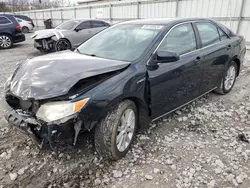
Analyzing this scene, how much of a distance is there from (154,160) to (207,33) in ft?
7.87

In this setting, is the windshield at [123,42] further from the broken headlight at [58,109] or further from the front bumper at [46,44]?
the front bumper at [46,44]

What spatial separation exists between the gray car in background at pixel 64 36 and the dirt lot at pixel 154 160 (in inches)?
221

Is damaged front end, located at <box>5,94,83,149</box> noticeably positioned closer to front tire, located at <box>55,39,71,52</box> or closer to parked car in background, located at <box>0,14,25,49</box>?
front tire, located at <box>55,39,71,52</box>

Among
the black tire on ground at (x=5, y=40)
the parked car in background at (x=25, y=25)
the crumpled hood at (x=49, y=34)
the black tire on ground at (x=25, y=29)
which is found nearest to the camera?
the crumpled hood at (x=49, y=34)

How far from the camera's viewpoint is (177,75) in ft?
9.71

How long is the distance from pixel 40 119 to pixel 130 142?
113cm

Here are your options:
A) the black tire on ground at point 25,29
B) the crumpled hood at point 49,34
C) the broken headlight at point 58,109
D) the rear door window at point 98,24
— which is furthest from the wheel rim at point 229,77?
the black tire on ground at point 25,29

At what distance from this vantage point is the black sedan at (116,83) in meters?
2.08

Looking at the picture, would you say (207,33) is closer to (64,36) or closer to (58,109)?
(58,109)

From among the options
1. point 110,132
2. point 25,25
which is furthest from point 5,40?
point 110,132

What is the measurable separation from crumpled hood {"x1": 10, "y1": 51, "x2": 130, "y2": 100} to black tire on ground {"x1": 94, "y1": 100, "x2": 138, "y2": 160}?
0.45 meters

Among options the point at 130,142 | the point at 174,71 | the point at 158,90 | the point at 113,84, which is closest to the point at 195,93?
the point at 174,71

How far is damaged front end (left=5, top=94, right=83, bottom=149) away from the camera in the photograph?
6.59ft

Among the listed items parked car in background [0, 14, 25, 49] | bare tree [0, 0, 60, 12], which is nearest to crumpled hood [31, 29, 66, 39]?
parked car in background [0, 14, 25, 49]
